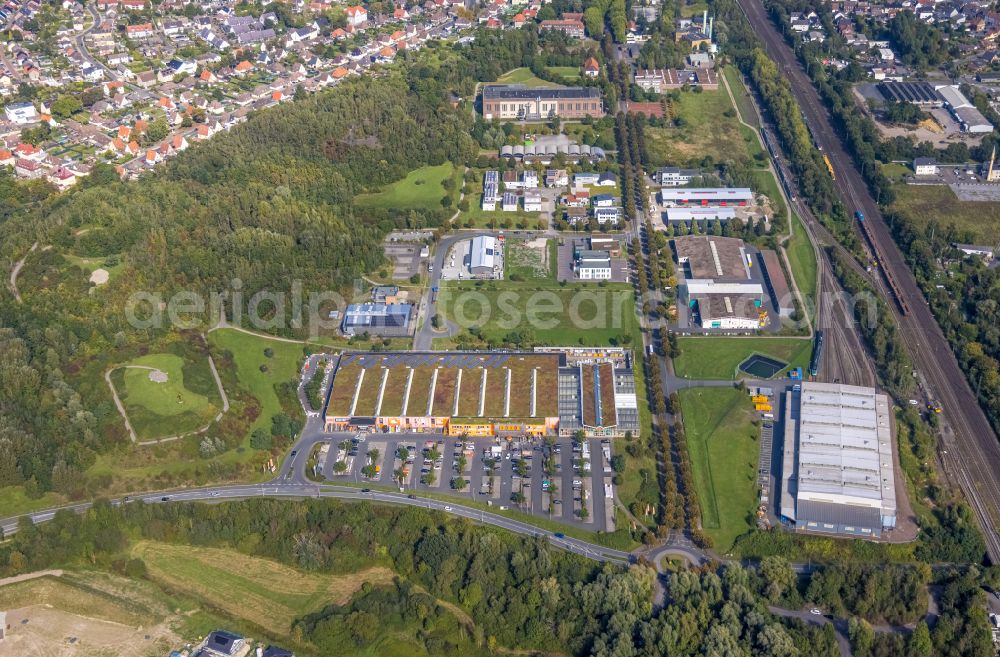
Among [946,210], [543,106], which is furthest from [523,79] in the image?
[946,210]

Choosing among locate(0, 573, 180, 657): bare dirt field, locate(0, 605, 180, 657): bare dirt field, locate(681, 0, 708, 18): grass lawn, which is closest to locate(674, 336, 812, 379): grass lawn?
locate(0, 573, 180, 657): bare dirt field

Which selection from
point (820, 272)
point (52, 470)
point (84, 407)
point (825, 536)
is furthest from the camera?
point (820, 272)

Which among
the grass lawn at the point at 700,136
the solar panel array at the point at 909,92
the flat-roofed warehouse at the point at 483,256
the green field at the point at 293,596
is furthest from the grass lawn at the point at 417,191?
the solar panel array at the point at 909,92

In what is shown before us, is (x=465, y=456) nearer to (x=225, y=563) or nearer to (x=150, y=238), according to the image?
(x=225, y=563)

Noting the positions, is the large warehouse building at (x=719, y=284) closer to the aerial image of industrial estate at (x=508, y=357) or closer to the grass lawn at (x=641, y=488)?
the aerial image of industrial estate at (x=508, y=357)

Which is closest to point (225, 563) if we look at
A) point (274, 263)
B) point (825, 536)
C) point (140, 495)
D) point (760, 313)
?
point (140, 495)

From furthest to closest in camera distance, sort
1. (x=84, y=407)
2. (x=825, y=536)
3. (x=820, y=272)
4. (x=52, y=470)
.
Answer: (x=820, y=272)
(x=84, y=407)
(x=52, y=470)
(x=825, y=536)

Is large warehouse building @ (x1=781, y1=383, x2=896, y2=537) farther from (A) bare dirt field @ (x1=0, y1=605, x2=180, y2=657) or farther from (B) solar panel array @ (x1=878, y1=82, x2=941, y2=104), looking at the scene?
(B) solar panel array @ (x1=878, y1=82, x2=941, y2=104)
